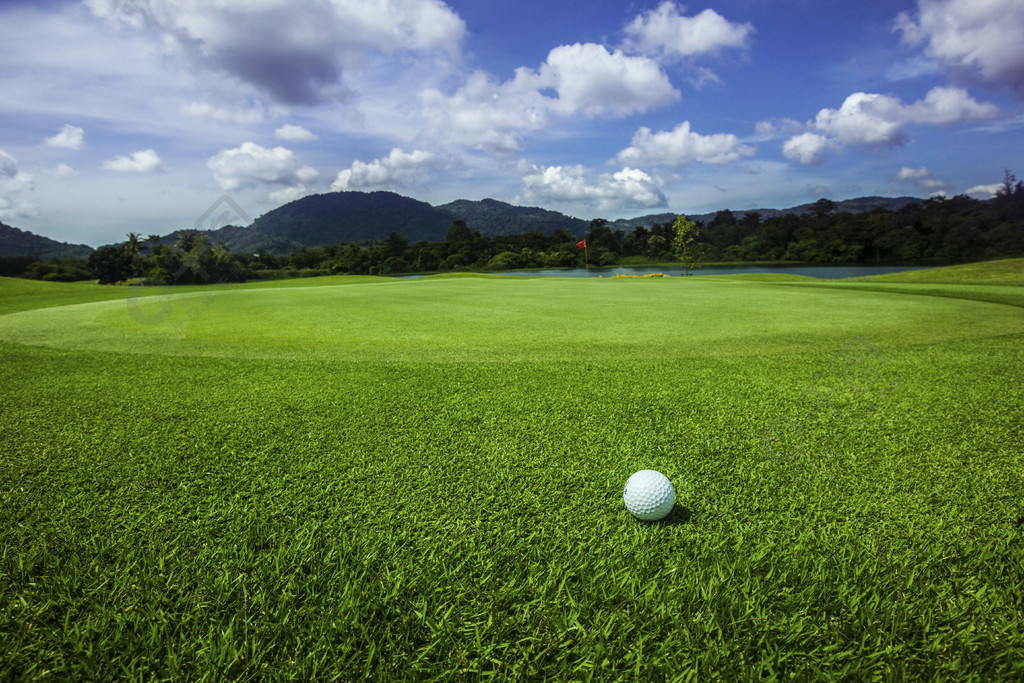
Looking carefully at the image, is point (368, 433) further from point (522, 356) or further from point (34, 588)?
point (522, 356)

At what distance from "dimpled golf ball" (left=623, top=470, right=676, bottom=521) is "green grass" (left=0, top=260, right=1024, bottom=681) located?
103 mm

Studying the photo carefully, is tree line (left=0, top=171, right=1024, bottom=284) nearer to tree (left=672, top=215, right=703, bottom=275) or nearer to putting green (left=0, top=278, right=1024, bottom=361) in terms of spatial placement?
tree (left=672, top=215, right=703, bottom=275)

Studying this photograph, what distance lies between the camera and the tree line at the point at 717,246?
68812 millimetres

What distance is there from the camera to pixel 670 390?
15.2 ft

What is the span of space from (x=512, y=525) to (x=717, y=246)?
344 feet

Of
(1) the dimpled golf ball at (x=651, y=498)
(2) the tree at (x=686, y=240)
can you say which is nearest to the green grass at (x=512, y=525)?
(1) the dimpled golf ball at (x=651, y=498)

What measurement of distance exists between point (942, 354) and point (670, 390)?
4.50 m

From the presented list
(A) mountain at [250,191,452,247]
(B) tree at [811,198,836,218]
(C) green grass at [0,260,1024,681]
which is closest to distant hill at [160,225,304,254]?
(C) green grass at [0,260,1024,681]

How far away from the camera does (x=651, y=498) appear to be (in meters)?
2.40

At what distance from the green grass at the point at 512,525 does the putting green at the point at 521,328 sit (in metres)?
1.43

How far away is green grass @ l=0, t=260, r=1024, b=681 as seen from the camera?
5.41 feet

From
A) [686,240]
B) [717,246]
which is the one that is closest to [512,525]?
[686,240]

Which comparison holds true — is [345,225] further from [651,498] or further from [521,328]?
[651,498]

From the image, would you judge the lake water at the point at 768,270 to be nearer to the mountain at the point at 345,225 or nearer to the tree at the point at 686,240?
the tree at the point at 686,240
